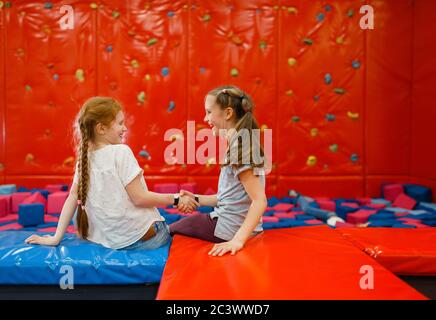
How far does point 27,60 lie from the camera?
4.69m

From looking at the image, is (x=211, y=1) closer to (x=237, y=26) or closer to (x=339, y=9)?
(x=237, y=26)

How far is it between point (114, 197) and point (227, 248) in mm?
651

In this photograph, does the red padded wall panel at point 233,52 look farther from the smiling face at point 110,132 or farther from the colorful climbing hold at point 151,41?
the smiling face at point 110,132

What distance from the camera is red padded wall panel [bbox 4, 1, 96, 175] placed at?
4664 millimetres

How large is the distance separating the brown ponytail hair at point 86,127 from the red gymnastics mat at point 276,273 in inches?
21.2

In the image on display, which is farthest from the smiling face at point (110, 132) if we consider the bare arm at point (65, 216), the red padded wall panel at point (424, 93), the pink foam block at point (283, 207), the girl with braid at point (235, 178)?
the red padded wall panel at point (424, 93)

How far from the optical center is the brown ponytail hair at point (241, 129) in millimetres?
2002

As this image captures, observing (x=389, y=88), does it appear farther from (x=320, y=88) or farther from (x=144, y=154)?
(x=144, y=154)

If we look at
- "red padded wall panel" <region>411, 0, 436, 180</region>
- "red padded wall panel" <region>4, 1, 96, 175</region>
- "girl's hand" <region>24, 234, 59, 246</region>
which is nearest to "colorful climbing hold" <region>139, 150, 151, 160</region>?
"red padded wall panel" <region>4, 1, 96, 175</region>

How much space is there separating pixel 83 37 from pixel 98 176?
3160 millimetres

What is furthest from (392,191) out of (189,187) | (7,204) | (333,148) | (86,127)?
(7,204)

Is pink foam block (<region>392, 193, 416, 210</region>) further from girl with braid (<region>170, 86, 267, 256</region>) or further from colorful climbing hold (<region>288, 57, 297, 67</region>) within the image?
girl with braid (<region>170, 86, 267, 256</region>)

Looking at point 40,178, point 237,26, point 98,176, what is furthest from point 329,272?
point 40,178
